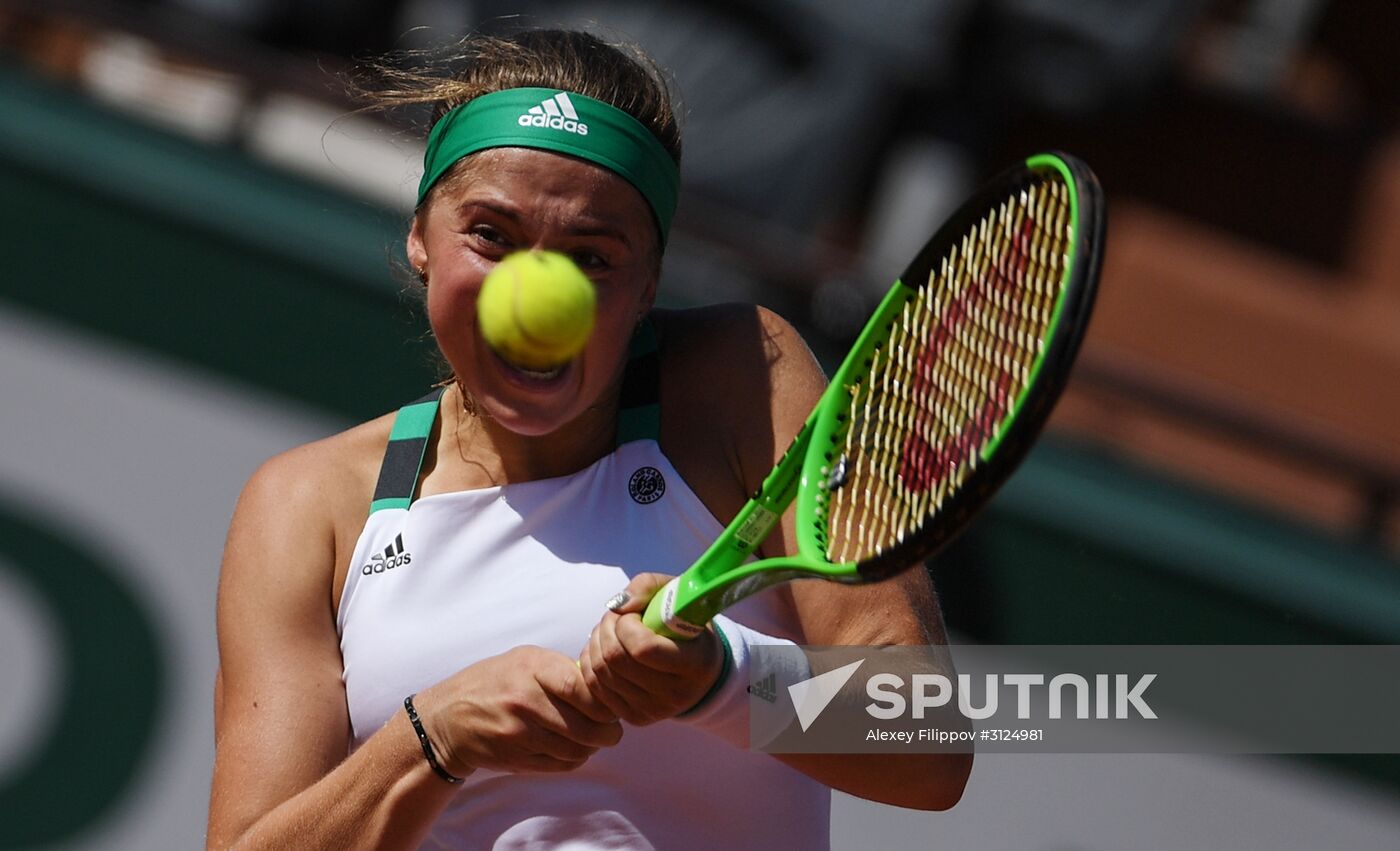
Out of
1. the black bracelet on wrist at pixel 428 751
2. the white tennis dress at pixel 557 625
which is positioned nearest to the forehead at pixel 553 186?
the white tennis dress at pixel 557 625

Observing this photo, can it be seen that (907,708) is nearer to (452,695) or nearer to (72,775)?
(452,695)

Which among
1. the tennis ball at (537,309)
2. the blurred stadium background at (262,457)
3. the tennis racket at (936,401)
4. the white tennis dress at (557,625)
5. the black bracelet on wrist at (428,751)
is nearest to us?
the tennis racket at (936,401)

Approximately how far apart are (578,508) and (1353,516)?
329 centimetres

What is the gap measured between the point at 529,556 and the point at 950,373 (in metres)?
→ 0.58

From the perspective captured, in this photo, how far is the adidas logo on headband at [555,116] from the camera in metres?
1.94

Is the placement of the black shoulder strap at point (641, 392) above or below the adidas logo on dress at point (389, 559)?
above

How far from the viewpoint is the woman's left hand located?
68.8 inches

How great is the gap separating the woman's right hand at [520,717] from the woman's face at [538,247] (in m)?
0.29

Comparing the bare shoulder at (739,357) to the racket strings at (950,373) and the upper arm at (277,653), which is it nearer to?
the racket strings at (950,373)

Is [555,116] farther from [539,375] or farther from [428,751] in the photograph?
[428,751]

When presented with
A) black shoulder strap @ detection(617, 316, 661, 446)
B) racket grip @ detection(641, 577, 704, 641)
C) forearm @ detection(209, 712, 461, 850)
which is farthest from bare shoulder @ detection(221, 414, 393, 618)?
racket grip @ detection(641, 577, 704, 641)

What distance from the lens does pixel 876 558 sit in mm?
1690

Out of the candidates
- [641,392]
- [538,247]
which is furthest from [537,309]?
[641,392]

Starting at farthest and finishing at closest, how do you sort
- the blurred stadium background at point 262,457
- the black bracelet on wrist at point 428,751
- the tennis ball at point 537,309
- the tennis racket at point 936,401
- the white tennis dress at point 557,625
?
the blurred stadium background at point 262,457
the white tennis dress at point 557,625
the black bracelet on wrist at point 428,751
the tennis ball at point 537,309
the tennis racket at point 936,401
